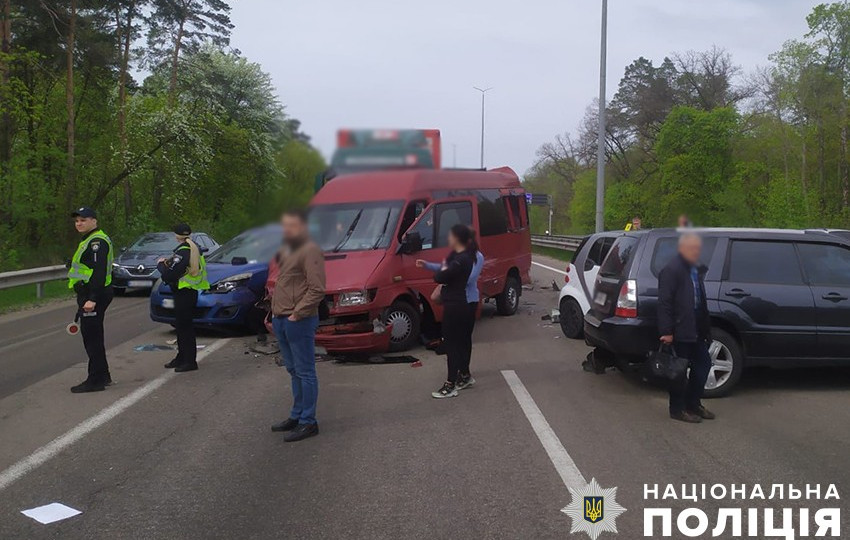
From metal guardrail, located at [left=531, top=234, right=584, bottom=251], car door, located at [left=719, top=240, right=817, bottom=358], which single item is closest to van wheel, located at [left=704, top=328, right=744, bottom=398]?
car door, located at [left=719, top=240, right=817, bottom=358]

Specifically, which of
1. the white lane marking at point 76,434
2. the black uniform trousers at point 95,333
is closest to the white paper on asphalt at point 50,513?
the white lane marking at point 76,434

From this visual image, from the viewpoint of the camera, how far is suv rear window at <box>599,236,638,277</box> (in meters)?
7.62

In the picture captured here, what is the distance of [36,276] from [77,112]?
12.6m

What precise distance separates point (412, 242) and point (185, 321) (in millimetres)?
3000

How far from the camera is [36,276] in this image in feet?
57.5

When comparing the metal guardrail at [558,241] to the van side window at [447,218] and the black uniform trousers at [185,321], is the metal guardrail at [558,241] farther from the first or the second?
the black uniform trousers at [185,321]

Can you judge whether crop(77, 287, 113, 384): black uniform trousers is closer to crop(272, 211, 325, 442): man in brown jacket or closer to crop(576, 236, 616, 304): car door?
crop(272, 211, 325, 442): man in brown jacket

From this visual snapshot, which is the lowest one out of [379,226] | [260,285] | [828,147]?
[260,285]

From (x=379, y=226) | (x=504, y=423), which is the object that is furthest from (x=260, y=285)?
(x=504, y=423)

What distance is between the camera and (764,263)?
24.9ft

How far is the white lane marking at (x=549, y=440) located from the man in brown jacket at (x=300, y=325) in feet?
6.32

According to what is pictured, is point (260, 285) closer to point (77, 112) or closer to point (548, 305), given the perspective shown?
point (548, 305)

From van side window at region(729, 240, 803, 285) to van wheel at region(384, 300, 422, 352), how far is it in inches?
161
